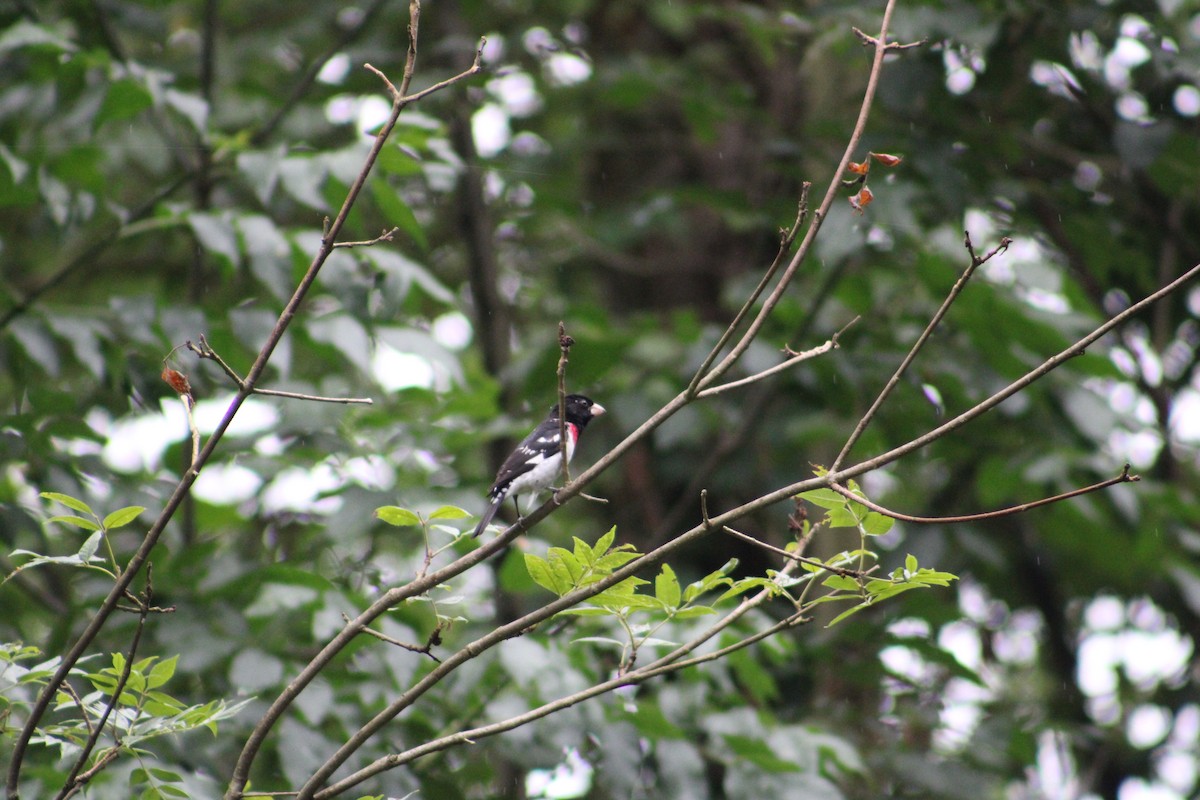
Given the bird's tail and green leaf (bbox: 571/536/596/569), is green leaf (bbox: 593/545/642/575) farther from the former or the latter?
the bird's tail

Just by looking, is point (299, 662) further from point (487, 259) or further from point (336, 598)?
point (487, 259)

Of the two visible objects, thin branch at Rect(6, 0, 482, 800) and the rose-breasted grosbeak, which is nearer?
thin branch at Rect(6, 0, 482, 800)

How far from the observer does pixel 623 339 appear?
5.24m

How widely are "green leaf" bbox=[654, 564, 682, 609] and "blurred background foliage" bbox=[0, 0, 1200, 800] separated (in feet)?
1.18

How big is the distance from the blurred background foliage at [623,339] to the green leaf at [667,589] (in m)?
0.36

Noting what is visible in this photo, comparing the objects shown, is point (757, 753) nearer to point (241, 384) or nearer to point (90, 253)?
point (241, 384)

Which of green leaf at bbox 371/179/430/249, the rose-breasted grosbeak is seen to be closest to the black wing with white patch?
the rose-breasted grosbeak

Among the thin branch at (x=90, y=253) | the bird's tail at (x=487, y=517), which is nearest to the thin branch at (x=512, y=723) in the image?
the bird's tail at (x=487, y=517)

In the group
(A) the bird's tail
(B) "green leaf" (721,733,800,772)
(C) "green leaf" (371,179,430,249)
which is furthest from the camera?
(C) "green leaf" (371,179,430,249)

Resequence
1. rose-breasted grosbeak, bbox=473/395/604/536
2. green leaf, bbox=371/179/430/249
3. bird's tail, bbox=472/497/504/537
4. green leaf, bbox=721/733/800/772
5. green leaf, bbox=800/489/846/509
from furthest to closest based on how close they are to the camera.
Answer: rose-breasted grosbeak, bbox=473/395/604/536 < green leaf, bbox=371/179/430/249 < green leaf, bbox=721/733/800/772 < bird's tail, bbox=472/497/504/537 < green leaf, bbox=800/489/846/509

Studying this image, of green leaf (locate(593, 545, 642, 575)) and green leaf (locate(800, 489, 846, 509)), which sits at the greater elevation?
green leaf (locate(800, 489, 846, 509))

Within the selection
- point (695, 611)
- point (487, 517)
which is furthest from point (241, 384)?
point (487, 517)

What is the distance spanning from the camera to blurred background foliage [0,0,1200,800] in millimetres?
3867

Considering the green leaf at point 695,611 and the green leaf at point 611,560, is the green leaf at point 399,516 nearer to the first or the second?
the green leaf at point 611,560
